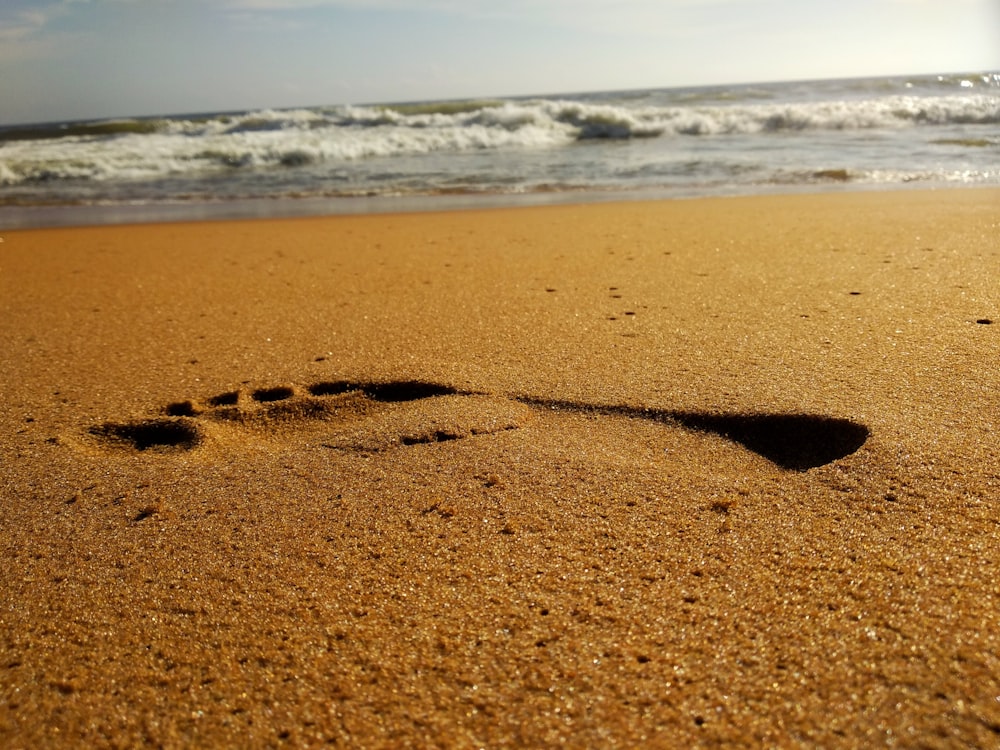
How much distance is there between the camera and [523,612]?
1.25 meters

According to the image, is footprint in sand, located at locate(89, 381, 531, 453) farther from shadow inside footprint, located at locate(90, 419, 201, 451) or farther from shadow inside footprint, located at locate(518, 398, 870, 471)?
shadow inside footprint, located at locate(518, 398, 870, 471)

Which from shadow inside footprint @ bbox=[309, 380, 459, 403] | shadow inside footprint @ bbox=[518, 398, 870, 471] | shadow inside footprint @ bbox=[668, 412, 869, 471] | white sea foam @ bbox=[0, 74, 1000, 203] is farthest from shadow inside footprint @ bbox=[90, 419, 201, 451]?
white sea foam @ bbox=[0, 74, 1000, 203]

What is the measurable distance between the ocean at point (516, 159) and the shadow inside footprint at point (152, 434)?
5.44 meters

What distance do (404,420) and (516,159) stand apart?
10.8 meters

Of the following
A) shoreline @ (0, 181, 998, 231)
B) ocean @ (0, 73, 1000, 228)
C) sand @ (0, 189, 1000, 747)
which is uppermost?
ocean @ (0, 73, 1000, 228)

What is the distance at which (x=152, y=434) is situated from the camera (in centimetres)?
202

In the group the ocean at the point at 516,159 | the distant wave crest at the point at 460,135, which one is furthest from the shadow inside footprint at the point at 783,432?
the distant wave crest at the point at 460,135

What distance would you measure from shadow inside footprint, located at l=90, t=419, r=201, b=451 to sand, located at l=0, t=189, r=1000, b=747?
0.04 ft

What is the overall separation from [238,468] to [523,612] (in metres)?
0.86

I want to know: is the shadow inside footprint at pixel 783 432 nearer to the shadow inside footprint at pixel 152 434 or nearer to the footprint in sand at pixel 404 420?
the footprint in sand at pixel 404 420

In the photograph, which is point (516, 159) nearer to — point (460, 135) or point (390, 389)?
point (460, 135)

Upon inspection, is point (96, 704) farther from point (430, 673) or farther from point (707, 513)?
point (707, 513)

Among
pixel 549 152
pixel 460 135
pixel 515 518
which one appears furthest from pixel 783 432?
pixel 460 135

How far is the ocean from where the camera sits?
7918 mm
